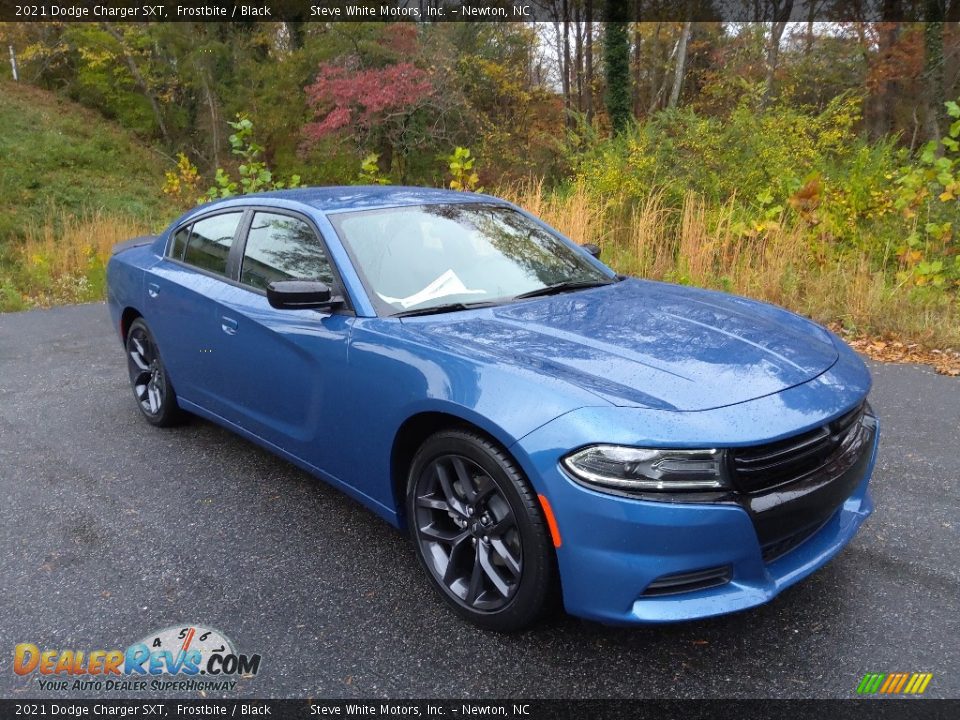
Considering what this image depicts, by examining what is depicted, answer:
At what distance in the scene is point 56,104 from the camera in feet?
101

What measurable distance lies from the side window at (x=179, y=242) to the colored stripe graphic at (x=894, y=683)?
3.98 m

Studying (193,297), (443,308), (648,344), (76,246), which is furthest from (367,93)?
(648,344)

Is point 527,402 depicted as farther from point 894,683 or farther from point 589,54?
point 589,54

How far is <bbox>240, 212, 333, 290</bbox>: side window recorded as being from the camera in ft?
10.7

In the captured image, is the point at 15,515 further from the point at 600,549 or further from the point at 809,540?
the point at 809,540

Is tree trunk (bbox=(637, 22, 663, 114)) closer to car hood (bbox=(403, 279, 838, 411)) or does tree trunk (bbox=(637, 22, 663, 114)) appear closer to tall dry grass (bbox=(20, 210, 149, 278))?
tall dry grass (bbox=(20, 210, 149, 278))

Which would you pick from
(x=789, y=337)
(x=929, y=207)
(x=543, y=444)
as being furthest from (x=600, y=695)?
(x=929, y=207)

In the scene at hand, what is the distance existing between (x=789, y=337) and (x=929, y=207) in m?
5.61

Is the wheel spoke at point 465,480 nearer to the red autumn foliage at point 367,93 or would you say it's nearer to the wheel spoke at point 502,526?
the wheel spoke at point 502,526

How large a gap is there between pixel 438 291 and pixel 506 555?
1.21 meters

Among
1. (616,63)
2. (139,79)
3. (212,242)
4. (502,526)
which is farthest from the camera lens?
(139,79)

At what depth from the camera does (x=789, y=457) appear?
218cm

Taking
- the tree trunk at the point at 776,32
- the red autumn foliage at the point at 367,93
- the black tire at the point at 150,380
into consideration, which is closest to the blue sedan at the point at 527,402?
the black tire at the point at 150,380

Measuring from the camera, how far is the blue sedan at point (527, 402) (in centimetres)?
208
